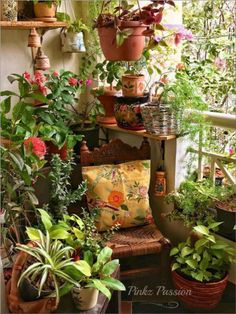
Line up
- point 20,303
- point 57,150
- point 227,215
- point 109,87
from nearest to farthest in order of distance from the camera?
point 20,303 → point 227,215 → point 57,150 → point 109,87

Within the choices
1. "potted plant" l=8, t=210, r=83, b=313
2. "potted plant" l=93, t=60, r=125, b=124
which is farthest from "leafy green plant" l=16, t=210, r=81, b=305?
"potted plant" l=93, t=60, r=125, b=124

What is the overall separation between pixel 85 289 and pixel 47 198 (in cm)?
68

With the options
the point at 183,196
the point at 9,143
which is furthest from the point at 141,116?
the point at 9,143

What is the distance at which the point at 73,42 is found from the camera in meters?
2.05

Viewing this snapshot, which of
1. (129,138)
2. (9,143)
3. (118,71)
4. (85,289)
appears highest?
(118,71)

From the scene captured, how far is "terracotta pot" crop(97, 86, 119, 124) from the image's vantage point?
210cm

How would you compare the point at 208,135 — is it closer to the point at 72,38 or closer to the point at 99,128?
the point at 99,128

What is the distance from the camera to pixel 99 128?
222cm

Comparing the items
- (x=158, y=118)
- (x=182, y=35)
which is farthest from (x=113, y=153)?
(x=182, y=35)

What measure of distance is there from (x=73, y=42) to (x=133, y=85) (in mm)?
447

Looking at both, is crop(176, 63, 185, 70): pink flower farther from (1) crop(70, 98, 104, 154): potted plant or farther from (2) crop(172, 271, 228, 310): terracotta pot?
(2) crop(172, 271, 228, 310): terracotta pot

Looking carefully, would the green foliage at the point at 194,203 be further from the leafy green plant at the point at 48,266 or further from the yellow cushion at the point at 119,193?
the leafy green plant at the point at 48,266

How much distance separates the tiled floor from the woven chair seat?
0.44 feet

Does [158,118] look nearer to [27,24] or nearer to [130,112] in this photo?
[130,112]
